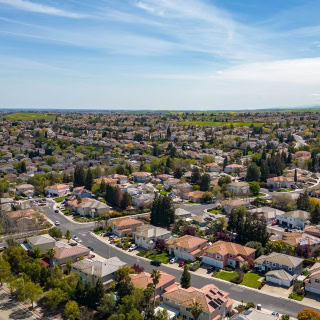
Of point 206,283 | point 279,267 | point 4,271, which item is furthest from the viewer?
point 279,267

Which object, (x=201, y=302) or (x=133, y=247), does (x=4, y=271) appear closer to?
(x=133, y=247)

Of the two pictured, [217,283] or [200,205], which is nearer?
[217,283]

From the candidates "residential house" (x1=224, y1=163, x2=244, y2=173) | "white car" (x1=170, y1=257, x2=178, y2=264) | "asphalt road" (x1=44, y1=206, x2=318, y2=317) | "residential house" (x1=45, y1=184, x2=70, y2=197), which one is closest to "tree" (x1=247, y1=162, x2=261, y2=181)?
"residential house" (x1=224, y1=163, x2=244, y2=173)

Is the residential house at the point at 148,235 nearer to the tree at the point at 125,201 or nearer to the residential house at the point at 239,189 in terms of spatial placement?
the tree at the point at 125,201

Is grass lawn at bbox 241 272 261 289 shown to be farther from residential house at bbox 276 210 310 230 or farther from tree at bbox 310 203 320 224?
tree at bbox 310 203 320 224

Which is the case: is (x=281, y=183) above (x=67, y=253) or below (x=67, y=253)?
above

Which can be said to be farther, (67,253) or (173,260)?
(173,260)

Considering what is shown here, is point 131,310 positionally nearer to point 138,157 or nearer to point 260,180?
point 260,180

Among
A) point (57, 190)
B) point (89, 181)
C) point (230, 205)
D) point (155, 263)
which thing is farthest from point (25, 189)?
point (155, 263)

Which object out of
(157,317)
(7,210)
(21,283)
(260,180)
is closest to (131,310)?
(157,317)
